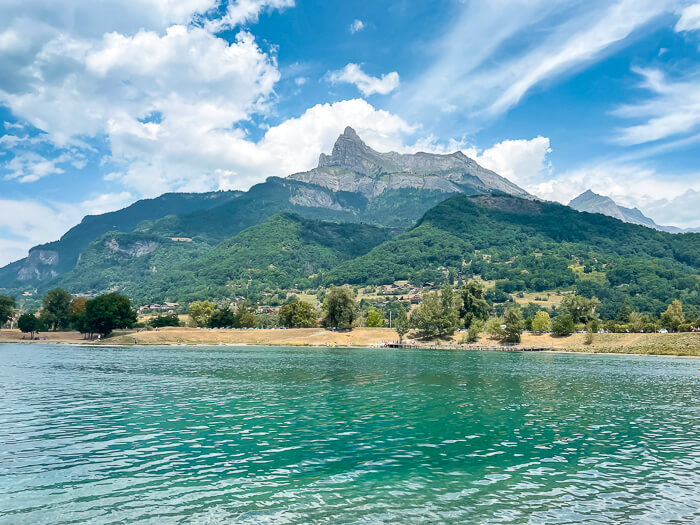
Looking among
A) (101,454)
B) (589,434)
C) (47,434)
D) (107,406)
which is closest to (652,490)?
(589,434)

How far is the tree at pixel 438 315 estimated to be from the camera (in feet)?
525

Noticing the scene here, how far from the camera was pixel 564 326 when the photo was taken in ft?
511

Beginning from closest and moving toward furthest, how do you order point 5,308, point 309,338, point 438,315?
point 438,315, point 309,338, point 5,308

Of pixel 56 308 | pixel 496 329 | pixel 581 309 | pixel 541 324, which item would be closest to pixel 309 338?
pixel 496 329

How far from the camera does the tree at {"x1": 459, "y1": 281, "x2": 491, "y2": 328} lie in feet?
556

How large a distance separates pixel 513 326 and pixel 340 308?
59377mm

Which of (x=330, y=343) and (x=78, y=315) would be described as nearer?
(x=330, y=343)

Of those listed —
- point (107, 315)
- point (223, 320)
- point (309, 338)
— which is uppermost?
point (107, 315)

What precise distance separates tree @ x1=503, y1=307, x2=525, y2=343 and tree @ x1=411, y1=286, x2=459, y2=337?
1725 centimetres

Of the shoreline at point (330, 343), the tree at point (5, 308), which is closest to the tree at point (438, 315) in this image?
the shoreline at point (330, 343)

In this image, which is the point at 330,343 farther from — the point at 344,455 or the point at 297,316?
the point at 344,455

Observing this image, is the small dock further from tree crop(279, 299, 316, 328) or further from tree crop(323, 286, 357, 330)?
tree crop(279, 299, 316, 328)

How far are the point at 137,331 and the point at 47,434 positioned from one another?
489 feet

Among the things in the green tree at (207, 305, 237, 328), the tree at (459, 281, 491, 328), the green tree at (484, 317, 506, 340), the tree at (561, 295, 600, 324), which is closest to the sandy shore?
the green tree at (484, 317, 506, 340)
